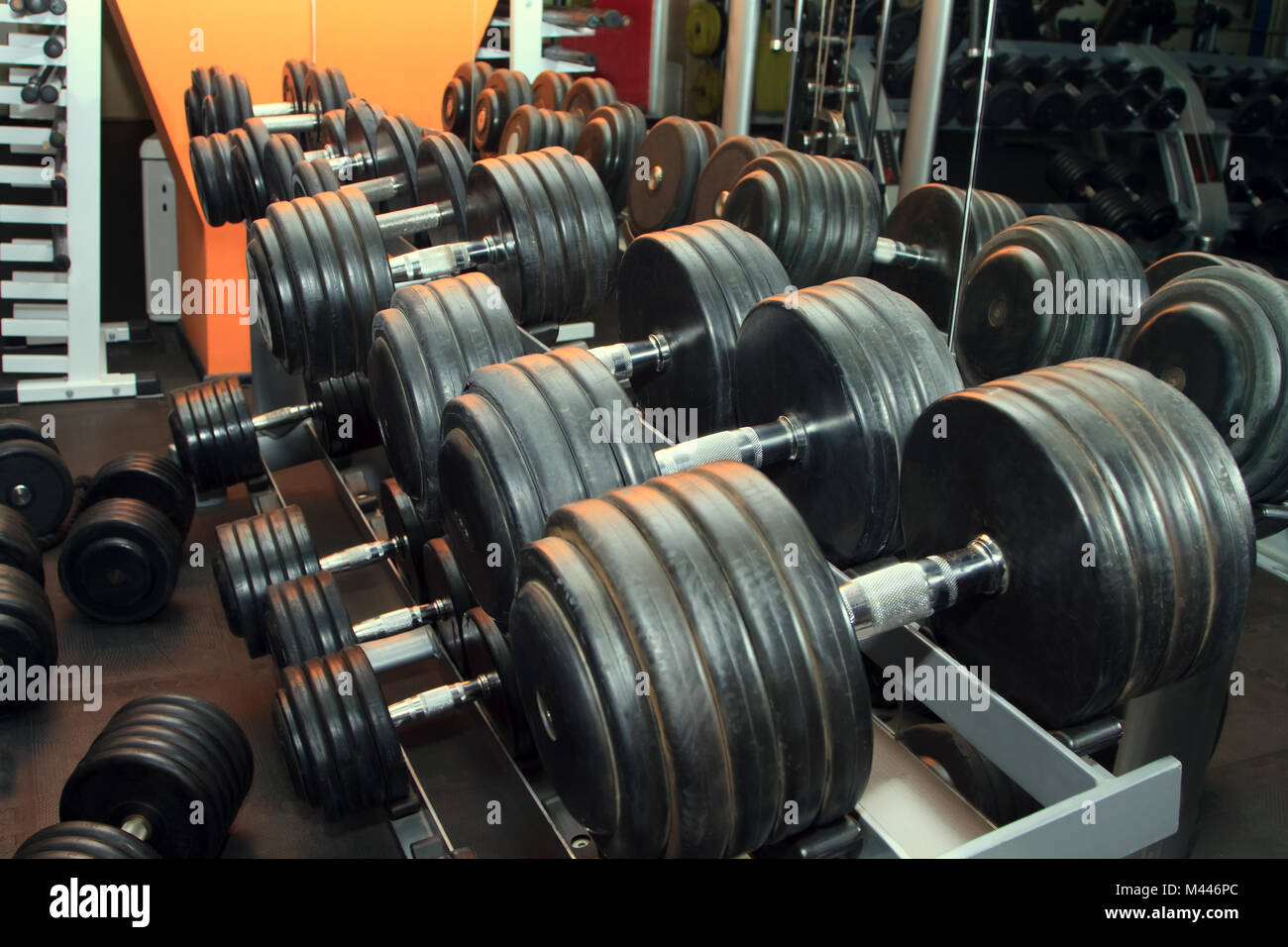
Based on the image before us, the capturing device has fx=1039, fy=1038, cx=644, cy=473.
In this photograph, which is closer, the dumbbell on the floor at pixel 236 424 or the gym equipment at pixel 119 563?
the gym equipment at pixel 119 563

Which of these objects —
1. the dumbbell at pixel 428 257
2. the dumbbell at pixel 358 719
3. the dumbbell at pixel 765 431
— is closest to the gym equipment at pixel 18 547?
the dumbbell at pixel 428 257

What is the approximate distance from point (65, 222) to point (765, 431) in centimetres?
336

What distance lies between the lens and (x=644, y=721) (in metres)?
1.06

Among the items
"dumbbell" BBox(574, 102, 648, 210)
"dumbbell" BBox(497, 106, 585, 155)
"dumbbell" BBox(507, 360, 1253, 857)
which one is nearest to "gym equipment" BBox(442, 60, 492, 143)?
"dumbbell" BBox(497, 106, 585, 155)

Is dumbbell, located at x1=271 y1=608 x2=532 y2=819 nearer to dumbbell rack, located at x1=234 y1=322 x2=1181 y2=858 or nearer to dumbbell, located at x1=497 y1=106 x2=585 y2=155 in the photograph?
dumbbell rack, located at x1=234 y1=322 x2=1181 y2=858

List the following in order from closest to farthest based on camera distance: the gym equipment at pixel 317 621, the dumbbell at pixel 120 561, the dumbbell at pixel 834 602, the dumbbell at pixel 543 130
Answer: the dumbbell at pixel 834 602 < the gym equipment at pixel 317 621 < the dumbbell at pixel 120 561 < the dumbbell at pixel 543 130

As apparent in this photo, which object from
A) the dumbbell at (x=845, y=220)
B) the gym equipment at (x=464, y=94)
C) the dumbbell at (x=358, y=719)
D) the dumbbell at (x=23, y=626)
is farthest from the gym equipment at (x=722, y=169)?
the dumbbell at (x=23, y=626)

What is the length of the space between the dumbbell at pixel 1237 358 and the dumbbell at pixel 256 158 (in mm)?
2364

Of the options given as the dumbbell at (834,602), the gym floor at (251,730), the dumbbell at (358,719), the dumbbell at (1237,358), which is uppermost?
the dumbbell at (1237,358)

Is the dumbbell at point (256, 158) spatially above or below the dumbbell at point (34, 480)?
above

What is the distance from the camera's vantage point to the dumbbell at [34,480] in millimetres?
2955

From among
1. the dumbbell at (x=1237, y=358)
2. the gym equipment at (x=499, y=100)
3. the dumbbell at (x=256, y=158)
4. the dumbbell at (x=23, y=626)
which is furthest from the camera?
the gym equipment at (x=499, y=100)

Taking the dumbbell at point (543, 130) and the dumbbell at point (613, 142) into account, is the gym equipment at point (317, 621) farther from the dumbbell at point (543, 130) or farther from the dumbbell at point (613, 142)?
the dumbbell at point (543, 130)
